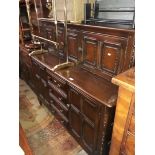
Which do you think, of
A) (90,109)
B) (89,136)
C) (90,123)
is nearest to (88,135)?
(89,136)

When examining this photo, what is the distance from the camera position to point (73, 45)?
1.83 m

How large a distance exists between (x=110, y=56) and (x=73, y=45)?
60 centimetres

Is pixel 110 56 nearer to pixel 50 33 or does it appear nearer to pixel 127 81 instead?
pixel 127 81

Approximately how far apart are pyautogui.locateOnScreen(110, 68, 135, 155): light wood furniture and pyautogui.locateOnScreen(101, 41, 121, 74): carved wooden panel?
0.34 metres

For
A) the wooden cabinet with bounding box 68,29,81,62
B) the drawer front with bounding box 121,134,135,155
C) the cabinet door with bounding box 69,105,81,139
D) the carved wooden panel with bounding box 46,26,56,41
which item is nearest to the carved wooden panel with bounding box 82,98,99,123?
the cabinet door with bounding box 69,105,81,139

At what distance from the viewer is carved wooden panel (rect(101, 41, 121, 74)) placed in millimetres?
1297

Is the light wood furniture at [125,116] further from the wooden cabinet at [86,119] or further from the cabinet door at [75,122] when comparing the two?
the cabinet door at [75,122]

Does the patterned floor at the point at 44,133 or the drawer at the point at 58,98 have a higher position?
the drawer at the point at 58,98

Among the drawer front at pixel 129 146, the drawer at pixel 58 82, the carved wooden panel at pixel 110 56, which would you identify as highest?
the carved wooden panel at pixel 110 56

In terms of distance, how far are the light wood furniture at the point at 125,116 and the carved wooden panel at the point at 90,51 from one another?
1.98 ft

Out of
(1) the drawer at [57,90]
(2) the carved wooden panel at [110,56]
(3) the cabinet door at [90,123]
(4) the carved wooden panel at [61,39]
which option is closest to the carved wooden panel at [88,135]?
(3) the cabinet door at [90,123]

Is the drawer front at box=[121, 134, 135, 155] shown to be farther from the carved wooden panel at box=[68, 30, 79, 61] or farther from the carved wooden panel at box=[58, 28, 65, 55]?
the carved wooden panel at box=[58, 28, 65, 55]

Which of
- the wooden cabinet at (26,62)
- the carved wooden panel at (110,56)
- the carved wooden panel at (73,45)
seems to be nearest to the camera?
the carved wooden panel at (110,56)

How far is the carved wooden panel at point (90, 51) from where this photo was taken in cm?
152
